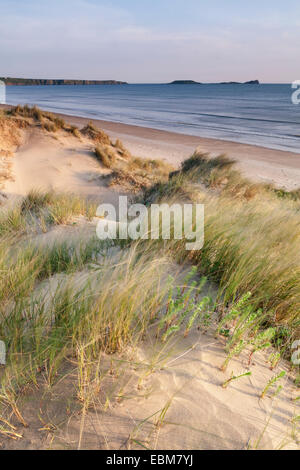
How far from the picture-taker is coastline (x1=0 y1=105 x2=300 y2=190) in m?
10.9

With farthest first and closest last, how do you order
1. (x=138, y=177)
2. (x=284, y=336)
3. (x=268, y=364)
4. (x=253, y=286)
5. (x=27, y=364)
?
1. (x=138, y=177)
2. (x=253, y=286)
3. (x=284, y=336)
4. (x=268, y=364)
5. (x=27, y=364)

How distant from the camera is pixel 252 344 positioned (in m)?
1.90

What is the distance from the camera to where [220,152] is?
14.3m

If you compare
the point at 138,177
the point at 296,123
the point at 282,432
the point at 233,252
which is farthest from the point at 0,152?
the point at 296,123

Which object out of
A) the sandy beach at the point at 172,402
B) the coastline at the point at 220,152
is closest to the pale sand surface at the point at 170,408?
the sandy beach at the point at 172,402

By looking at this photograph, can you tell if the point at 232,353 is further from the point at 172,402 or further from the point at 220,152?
the point at 220,152

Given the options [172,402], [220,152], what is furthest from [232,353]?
[220,152]

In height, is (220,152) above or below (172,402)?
above

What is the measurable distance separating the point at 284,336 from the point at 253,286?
438 mm

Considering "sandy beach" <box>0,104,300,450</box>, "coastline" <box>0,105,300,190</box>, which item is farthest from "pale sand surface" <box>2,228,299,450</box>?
"coastline" <box>0,105,300,190</box>

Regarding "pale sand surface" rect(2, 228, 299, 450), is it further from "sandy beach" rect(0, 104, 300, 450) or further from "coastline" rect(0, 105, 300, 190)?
"coastline" rect(0, 105, 300, 190)

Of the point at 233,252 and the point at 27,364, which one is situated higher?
the point at 233,252

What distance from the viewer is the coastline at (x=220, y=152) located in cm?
1088
